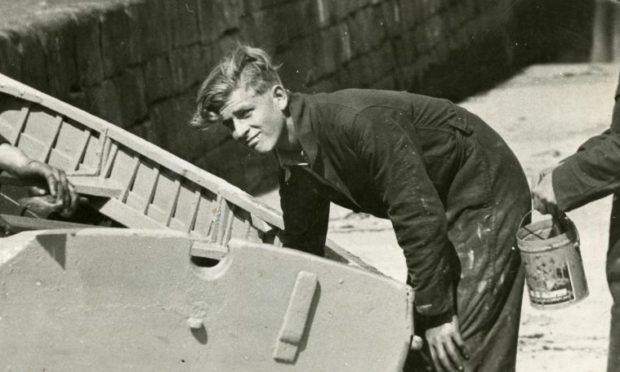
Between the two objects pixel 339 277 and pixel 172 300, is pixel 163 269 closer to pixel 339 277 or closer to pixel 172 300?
pixel 172 300

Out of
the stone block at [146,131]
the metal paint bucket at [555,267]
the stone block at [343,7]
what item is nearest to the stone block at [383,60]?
the stone block at [343,7]

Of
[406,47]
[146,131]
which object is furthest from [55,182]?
[406,47]

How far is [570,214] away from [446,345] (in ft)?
13.2

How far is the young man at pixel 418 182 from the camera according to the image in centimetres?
403

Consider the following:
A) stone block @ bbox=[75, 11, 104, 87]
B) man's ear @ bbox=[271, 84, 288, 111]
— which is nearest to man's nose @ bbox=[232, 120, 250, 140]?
man's ear @ bbox=[271, 84, 288, 111]

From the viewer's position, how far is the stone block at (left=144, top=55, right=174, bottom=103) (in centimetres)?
816

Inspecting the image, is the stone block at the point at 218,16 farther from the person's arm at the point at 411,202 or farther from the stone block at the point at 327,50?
the person's arm at the point at 411,202

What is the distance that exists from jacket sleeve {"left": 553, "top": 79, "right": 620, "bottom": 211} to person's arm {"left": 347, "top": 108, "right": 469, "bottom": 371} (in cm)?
44

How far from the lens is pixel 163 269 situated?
3719mm

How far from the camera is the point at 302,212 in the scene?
458 cm

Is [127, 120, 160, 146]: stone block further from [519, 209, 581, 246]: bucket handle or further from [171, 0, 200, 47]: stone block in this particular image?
[519, 209, 581, 246]: bucket handle

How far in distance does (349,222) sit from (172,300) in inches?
181

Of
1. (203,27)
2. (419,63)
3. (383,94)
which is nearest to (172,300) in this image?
(383,94)

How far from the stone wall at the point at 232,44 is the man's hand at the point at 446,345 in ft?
9.89
